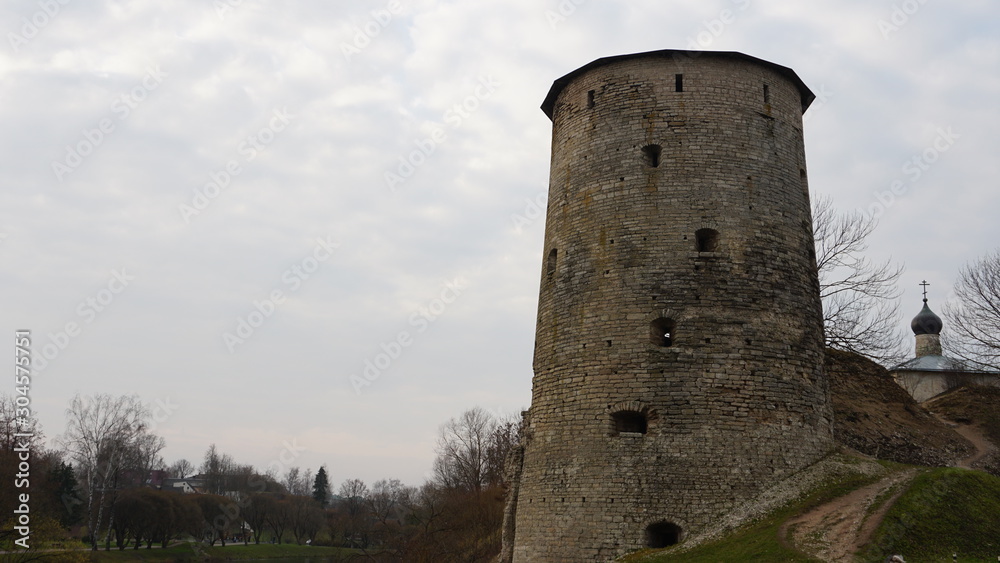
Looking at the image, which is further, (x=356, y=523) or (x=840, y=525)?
(x=356, y=523)

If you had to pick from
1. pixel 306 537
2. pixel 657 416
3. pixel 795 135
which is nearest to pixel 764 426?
pixel 657 416

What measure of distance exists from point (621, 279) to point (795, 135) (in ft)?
19.1

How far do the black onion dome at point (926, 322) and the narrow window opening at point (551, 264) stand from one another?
115ft

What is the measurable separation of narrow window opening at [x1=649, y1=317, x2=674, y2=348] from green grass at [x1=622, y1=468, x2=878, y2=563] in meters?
3.76

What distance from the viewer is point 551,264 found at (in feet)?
59.2

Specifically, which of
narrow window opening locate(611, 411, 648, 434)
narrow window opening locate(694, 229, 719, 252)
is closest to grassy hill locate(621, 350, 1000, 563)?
narrow window opening locate(611, 411, 648, 434)

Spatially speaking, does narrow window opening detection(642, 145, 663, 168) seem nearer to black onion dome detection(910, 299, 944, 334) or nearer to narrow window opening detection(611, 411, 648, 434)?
narrow window opening detection(611, 411, 648, 434)

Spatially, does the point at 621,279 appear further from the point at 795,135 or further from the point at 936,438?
the point at 936,438

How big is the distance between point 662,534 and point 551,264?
6435 millimetres

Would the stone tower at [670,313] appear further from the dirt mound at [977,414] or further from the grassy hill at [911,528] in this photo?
the dirt mound at [977,414]

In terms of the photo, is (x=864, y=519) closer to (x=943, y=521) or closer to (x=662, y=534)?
(x=943, y=521)

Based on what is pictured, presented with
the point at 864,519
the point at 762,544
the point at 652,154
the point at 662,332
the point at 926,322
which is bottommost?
the point at 762,544

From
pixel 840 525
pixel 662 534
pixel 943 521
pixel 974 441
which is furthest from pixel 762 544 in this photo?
pixel 974 441

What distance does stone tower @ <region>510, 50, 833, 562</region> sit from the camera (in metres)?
14.8
